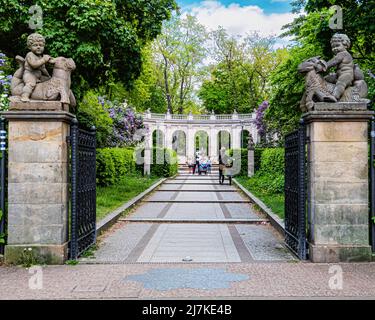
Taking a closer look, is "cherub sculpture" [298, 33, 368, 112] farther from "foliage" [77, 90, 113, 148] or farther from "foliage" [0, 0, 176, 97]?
"foliage" [77, 90, 113, 148]

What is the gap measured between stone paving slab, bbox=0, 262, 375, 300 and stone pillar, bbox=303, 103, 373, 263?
492mm

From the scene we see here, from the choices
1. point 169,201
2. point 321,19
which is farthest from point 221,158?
point 321,19

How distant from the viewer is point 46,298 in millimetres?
4895

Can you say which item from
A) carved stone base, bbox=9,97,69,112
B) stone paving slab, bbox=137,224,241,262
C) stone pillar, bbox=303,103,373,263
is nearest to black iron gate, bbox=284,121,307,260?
stone pillar, bbox=303,103,373,263

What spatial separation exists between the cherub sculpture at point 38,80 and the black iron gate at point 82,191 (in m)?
0.51

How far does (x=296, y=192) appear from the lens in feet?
Result: 23.8

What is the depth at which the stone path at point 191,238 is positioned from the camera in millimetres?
7117

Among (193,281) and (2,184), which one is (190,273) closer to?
(193,281)

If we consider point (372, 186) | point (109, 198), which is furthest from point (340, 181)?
point (109, 198)

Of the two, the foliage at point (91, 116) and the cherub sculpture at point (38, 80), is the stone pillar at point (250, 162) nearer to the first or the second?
the foliage at point (91, 116)

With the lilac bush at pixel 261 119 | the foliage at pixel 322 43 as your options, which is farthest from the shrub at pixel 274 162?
the lilac bush at pixel 261 119

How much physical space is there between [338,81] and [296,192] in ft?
6.14

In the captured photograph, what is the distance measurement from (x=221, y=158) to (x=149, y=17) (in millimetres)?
9621

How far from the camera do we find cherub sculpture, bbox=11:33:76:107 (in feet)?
21.8
